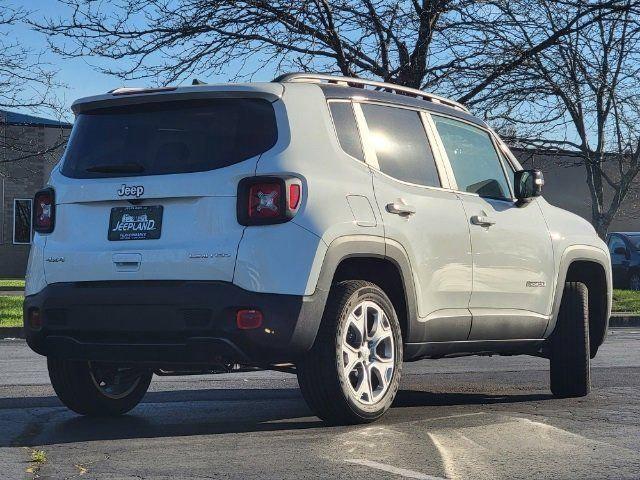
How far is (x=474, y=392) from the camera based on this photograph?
8906mm

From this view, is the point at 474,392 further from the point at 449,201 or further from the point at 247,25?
the point at 247,25

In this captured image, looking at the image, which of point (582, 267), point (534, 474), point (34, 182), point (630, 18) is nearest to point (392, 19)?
point (630, 18)

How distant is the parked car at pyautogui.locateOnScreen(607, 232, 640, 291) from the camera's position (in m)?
30.1

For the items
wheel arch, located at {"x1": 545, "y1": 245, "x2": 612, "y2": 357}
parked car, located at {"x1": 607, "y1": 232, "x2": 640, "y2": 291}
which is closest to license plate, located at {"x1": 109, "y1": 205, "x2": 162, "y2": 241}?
wheel arch, located at {"x1": 545, "y1": 245, "x2": 612, "y2": 357}

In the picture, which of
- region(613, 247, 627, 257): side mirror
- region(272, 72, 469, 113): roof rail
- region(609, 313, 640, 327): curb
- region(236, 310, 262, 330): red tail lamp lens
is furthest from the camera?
region(613, 247, 627, 257): side mirror

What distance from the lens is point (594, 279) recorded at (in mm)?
9062

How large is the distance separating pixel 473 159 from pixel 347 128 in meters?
1.44

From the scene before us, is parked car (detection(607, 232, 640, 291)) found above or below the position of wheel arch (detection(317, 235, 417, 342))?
below

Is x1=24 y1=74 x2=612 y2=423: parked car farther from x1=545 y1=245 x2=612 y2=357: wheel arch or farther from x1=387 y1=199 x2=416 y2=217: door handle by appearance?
x1=545 y1=245 x2=612 y2=357: wheel arch

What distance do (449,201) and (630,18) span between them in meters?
11.9

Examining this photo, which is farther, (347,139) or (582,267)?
(582,267)

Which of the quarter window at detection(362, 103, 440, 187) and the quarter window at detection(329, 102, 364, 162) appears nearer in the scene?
the quarter window at detection(329, 102, 364, 162)

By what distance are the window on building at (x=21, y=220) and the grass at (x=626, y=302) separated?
21169mm

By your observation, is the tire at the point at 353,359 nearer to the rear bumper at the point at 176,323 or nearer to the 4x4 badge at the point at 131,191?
the rear bumper at the point at 176,323
